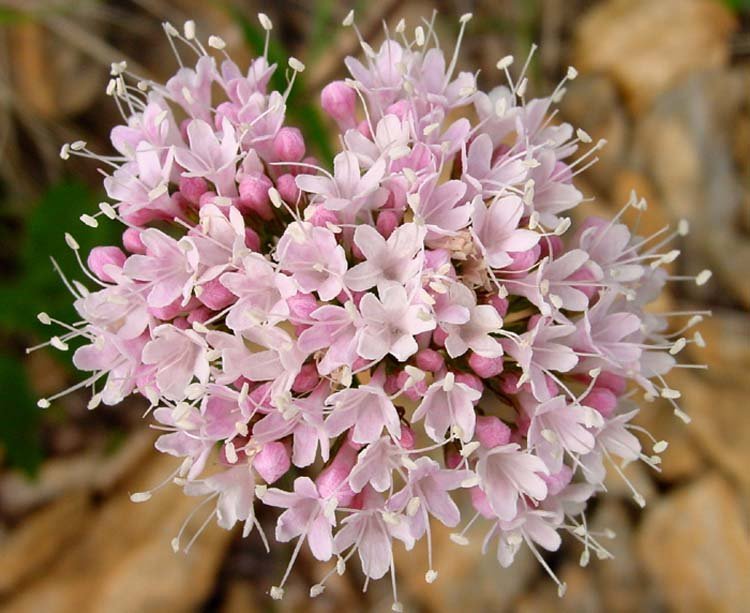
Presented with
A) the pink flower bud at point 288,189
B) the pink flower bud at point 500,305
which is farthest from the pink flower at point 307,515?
the pink flower bud at point 288,189

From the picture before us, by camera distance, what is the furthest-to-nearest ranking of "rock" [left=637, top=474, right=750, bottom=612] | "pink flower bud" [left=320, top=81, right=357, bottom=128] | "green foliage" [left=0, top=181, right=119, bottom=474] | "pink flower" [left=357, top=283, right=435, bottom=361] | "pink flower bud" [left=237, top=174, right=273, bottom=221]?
"rock" [left=637, top=474, right=750, bottom=612] < "green foliage" [left=0, top=181, right=119, bottom=474] < "pink flower bud" [left=320, top=81, right=357, bottom=128] < "pink flower bud" [left=237, top=174, right=273, bottom=221] < "pink flower" [left=357, top=283, right=435, bottom=361]

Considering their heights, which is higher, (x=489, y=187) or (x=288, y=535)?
(x=489, y=187)

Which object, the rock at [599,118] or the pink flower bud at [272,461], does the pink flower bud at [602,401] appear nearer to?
the pink flower bud at [272,461]

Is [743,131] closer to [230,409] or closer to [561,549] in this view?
[561,549]

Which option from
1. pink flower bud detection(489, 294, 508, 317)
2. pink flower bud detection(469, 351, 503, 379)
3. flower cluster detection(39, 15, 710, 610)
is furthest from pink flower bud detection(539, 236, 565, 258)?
pink flower bud detection(469, 351, 503, 379)

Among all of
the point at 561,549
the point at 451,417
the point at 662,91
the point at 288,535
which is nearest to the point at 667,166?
the point at 662,91

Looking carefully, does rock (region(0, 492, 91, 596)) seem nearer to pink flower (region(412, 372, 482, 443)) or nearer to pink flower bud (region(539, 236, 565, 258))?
pink flower (region(412, 372, 482, 443))
